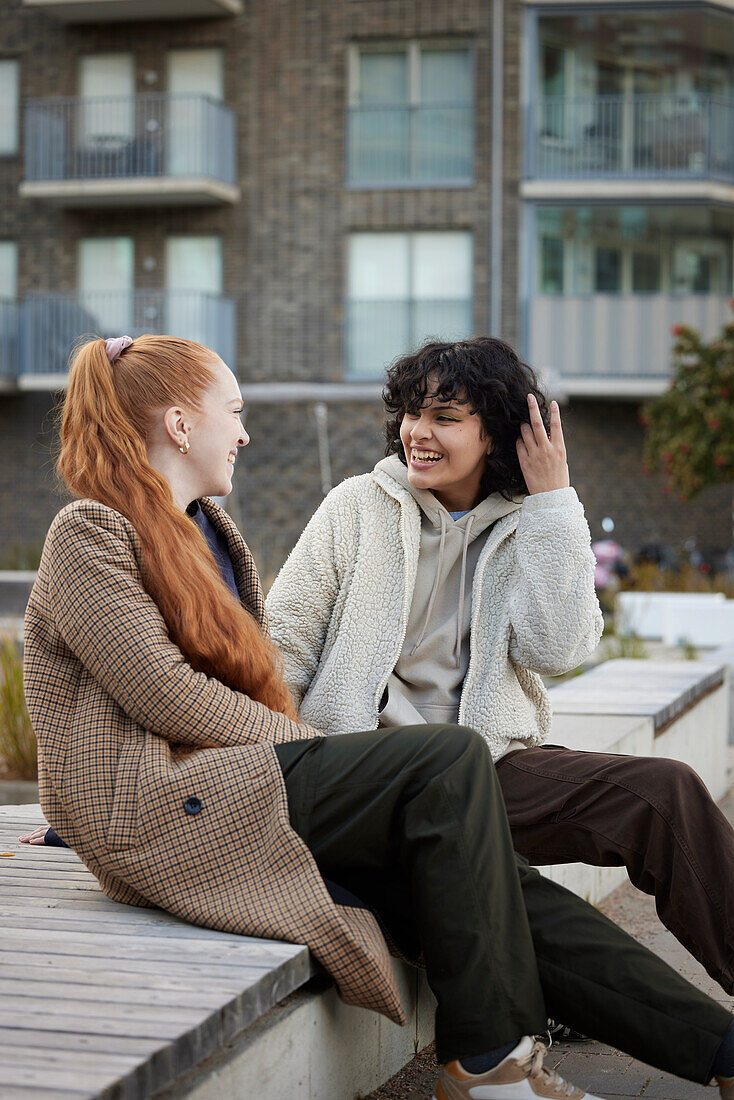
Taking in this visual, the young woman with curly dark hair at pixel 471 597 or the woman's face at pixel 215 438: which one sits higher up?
the woman's face at pixel 215 438

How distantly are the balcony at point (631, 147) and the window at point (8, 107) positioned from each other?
879cm

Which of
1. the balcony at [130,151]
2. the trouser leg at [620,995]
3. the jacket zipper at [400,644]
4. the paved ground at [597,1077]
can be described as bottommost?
the paved ground at [597,1077]

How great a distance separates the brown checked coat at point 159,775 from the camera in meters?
2.55

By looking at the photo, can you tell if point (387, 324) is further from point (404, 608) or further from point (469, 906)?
point (469, 906)

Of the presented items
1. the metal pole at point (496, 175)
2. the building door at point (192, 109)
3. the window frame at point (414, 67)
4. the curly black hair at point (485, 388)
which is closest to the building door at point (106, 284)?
the building door at point (192, 109)

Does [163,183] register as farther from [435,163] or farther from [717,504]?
[717,504]

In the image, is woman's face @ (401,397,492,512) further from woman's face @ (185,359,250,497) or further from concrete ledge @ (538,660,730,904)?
concrete ledge @ (538,660,730,904)

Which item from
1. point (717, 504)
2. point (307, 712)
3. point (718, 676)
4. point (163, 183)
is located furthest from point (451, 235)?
point (307, 712)

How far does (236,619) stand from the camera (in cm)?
284

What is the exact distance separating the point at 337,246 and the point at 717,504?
302 inches

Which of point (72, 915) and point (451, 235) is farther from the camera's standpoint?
point (451, 235)

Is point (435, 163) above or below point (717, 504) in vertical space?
above

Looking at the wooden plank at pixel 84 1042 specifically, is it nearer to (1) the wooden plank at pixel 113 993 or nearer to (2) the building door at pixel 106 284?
(1) the wooden plank at pixel 113 993

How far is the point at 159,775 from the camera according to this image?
2562 mm
